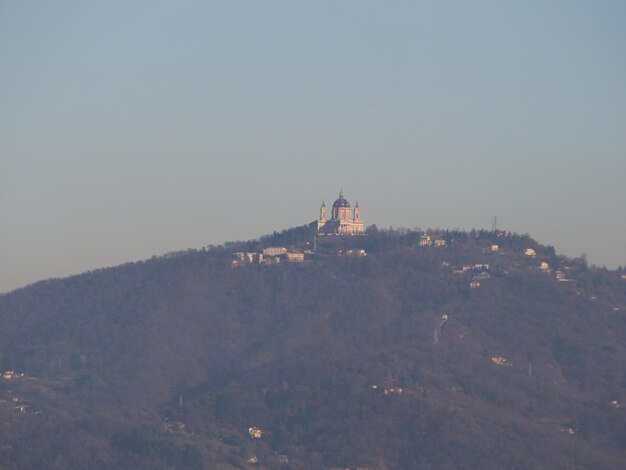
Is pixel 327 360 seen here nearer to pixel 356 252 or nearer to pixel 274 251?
pixel 356 252

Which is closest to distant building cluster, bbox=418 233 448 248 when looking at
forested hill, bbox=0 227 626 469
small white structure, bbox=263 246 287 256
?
forested hill, bbox=0 227 626 469

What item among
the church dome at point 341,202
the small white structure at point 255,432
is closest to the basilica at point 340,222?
the church dome at point 341,202

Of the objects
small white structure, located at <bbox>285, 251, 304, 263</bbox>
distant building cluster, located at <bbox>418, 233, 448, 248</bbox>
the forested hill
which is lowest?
the forested hill

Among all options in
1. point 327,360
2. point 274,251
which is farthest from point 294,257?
point 327,360

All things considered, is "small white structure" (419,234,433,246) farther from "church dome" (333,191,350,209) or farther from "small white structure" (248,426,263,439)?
"small white structure" (248,426,263,439)

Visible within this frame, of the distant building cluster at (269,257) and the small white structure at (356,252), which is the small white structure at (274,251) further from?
the small white structure at (356,252)

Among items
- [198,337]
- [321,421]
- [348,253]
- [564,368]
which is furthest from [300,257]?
[321,421]

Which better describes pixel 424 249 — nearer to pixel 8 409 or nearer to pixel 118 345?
pixel 118 345
